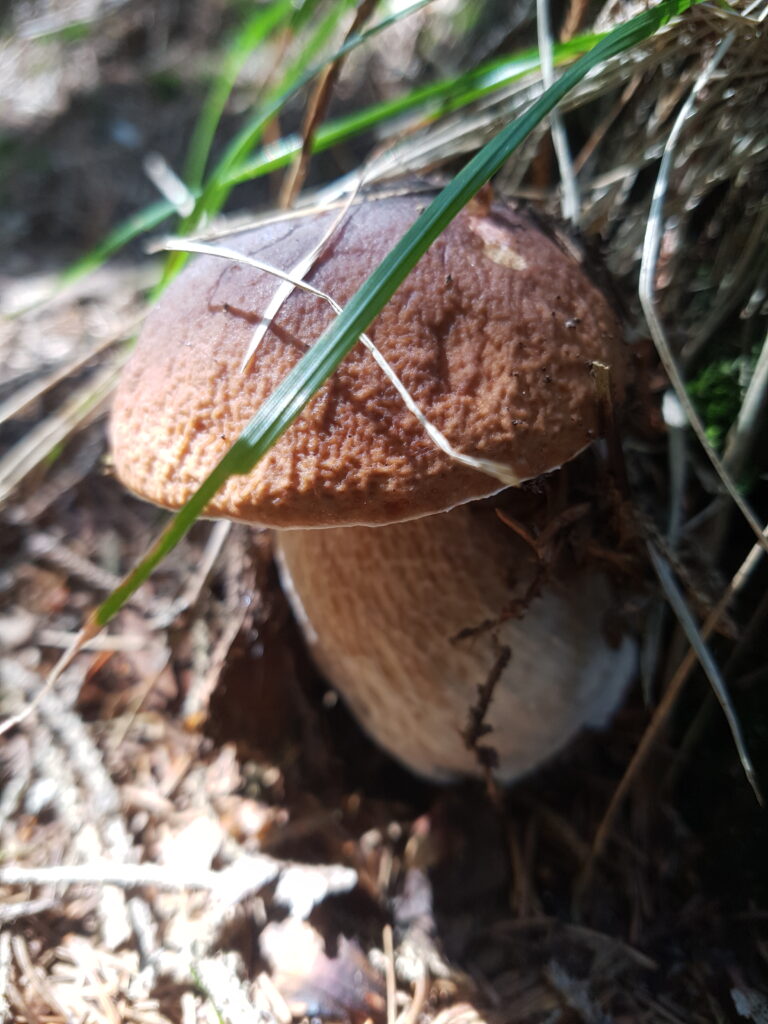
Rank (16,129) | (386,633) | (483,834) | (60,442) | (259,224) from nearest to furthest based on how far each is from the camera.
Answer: (259,224)
(386,633)
(483,834)
(60,442)
(16,129)

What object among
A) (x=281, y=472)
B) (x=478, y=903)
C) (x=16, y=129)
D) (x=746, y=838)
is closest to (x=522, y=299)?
(x=281, y=472)

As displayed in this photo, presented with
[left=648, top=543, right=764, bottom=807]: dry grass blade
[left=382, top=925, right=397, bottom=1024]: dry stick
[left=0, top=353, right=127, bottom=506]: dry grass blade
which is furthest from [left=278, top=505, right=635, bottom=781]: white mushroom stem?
[left=0, top=353, right=127, bottom=506]: dry grass blade

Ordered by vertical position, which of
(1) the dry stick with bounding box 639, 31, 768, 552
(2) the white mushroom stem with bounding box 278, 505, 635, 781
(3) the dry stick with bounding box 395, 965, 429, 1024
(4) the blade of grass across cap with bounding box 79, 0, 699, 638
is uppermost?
(4) the blade of grass across cap with bounding box 79, 0, 699, 638

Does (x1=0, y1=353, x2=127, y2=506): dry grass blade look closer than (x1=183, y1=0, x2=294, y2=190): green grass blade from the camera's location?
No

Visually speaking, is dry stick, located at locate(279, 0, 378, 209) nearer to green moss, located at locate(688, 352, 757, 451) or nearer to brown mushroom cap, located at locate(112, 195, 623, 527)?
brown mushroom cap, located at locate(112, 195, 623, 527)

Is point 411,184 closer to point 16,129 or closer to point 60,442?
point 60,442

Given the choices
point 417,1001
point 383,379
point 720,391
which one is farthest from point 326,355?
A: point 417,1001
